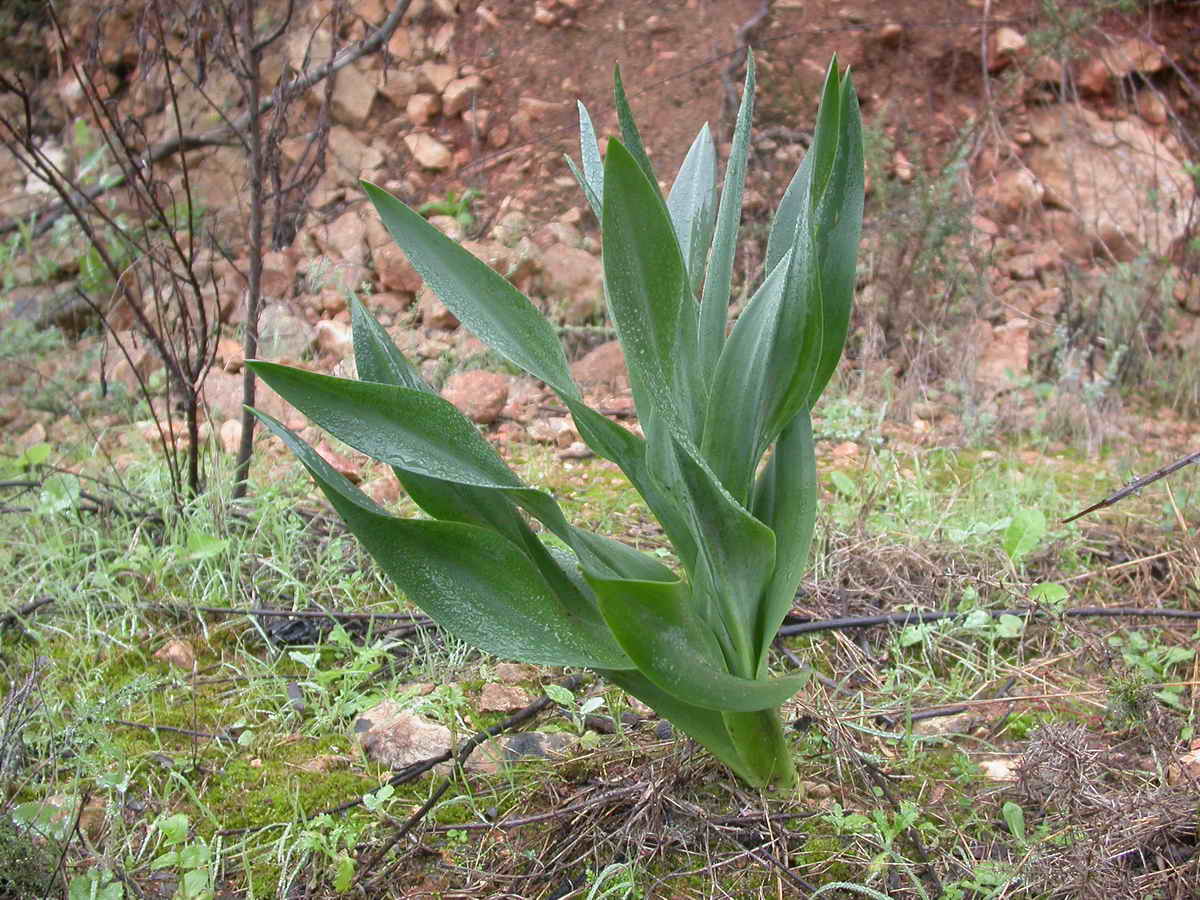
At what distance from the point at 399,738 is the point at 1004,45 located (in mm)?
4182

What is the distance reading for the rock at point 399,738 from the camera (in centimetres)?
162

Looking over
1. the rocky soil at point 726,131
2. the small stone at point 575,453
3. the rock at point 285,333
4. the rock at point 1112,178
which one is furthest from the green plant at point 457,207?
the rock at point 1112,178

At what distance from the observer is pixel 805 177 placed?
4.22ft

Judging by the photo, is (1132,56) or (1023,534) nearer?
(1023,534)

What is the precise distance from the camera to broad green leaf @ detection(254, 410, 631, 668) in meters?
1.14

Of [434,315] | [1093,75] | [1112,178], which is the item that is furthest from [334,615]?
[1093,75]

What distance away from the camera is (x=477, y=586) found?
118 cm

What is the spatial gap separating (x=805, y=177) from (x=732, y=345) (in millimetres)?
241

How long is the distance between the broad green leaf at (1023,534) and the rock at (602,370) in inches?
68.1

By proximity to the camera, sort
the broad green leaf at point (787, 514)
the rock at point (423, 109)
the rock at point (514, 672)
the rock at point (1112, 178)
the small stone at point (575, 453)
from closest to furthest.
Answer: the broad green leaf at point (787, 514), the rock at point (514, 672), the small stone at point (575, 453), the rock at point (1112, 178), the rock at point (423, 109)

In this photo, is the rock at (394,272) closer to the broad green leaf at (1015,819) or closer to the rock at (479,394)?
the rock at (479,394)

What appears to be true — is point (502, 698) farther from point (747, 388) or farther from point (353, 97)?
point (353, 97)

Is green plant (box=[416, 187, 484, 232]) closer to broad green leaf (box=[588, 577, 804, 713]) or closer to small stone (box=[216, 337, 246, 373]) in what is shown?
small stone (box=[216, 337, 246, 373])

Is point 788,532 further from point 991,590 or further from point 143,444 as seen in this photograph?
point 143,444
